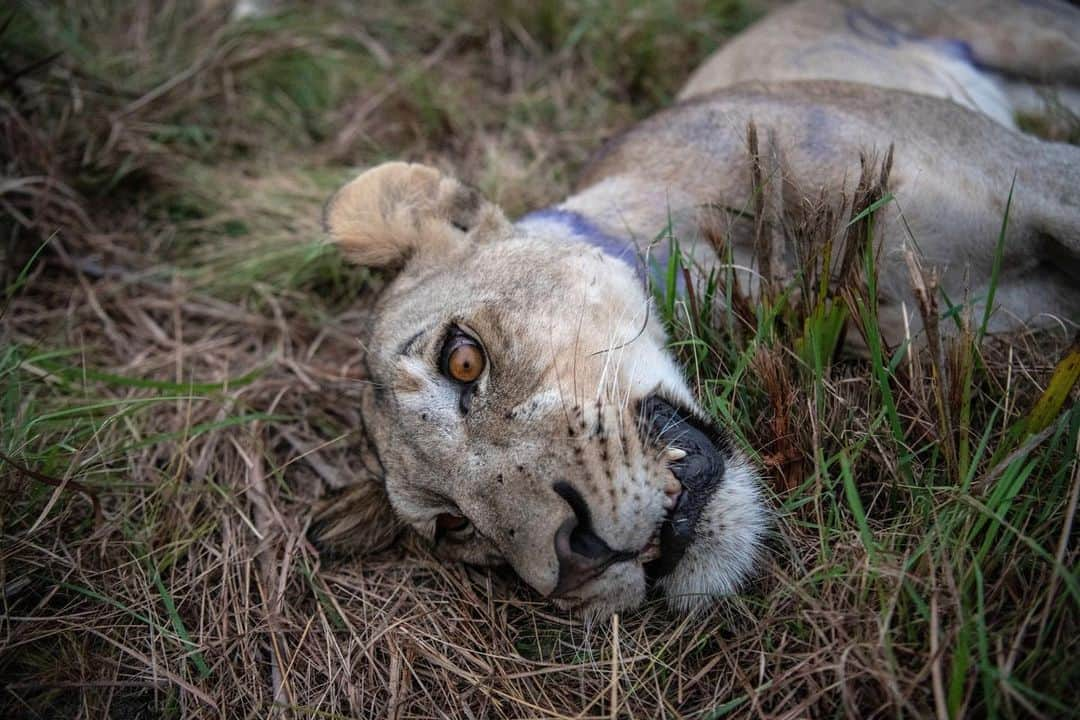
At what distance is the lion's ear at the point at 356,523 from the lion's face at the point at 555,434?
14cm

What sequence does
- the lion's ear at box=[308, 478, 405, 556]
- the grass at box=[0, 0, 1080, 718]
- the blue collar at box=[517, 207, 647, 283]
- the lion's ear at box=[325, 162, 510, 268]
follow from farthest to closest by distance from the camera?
the lion's ear at box=[325, 162, 510, 268] → the blue collar at box=[517, 207, 647, 283] → the lion's ear at box=[308, 478, 405, 556] → the grass at box=[0, 0, 1080, 718]

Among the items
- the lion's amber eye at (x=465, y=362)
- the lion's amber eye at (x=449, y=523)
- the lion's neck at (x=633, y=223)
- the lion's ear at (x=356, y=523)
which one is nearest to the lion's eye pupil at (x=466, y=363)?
the lion's amber eye at (x=465, y=362)

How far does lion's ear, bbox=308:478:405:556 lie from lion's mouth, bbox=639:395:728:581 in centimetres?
93

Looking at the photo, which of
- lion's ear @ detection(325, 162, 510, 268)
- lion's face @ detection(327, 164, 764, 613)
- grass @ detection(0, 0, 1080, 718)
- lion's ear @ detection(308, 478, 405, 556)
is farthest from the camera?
lion's ear @ detection(325, 162, 510, 268)

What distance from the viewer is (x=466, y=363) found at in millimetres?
2465

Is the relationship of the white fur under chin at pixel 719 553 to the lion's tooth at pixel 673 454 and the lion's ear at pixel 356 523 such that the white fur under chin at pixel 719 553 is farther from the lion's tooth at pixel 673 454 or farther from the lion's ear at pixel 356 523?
the lion's ear at pixel 356 523

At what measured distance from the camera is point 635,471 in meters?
2.09

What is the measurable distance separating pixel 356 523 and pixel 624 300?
1.16m

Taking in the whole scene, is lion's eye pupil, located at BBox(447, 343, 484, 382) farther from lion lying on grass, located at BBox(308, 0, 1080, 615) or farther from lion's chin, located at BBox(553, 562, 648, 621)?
lion's chin, located at BBox(553, 562, 648, 621)

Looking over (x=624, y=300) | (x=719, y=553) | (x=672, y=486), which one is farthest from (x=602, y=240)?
(x=719, y=553)

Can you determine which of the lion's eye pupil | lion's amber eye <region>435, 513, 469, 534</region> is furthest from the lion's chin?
the lion's eye pupil

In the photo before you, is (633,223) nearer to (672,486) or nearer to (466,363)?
(466,363)

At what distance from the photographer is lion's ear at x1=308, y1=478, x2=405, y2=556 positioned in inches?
107

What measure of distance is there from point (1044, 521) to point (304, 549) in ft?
7.12
